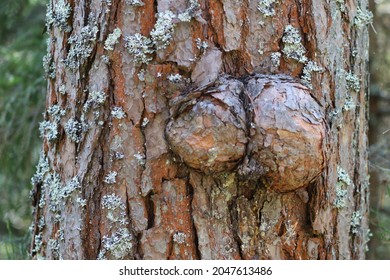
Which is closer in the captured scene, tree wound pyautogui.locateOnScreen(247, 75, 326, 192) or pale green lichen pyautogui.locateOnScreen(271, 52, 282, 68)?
tree wound pyautogui.locateOnScreen(247, 75, 326, 192)

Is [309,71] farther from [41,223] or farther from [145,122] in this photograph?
[41,223]

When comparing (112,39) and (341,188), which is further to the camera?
(341,188)

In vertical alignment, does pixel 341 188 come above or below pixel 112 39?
below

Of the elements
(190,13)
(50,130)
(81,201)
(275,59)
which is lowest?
(81,201)

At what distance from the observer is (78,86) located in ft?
4.88

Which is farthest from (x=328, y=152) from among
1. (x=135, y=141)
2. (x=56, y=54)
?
(x=56, y=54)

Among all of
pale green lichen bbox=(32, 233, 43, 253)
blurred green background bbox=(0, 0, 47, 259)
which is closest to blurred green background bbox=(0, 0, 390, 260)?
blurred green background bbox=(0, 0, 47, 259)

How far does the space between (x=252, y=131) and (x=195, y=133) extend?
0.44 feet

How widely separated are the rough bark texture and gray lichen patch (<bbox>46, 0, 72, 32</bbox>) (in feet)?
0.14

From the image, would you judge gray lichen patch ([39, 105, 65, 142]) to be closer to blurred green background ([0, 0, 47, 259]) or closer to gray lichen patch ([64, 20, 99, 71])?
gray lichen patch ([64, 20, 99, 71])

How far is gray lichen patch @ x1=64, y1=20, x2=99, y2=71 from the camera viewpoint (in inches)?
57.4

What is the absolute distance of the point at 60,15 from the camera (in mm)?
1548

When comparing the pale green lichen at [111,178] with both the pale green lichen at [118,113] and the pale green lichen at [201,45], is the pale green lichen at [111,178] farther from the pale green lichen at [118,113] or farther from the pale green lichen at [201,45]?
the pale green lichen at [201,45]

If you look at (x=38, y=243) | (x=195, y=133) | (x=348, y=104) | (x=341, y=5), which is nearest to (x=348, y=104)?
(x=348, y=104)
